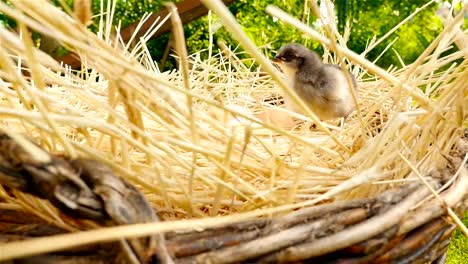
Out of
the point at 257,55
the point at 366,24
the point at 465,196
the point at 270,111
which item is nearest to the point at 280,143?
the point at 270,111

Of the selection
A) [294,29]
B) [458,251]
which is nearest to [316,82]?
[458,251]

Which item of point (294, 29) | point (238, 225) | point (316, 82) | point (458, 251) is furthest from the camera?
point (294, 29)

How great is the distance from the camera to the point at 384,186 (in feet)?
1.83

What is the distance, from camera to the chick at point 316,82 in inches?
41.8

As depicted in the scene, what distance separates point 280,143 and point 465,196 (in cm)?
26

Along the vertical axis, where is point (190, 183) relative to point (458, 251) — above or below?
above

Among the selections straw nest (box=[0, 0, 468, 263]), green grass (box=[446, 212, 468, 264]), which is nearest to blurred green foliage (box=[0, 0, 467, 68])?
green grass (box=[446, 212, 468, 264])

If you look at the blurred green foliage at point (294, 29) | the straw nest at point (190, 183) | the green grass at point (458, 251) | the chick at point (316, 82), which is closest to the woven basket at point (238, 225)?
the straw nest at point (190, 183)

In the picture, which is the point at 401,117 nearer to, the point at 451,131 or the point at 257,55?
the point at 451,131

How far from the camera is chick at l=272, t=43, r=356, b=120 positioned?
1062 mm

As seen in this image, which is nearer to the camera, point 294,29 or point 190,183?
point 190,183

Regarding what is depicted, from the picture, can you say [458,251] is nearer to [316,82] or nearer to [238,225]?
[316,82]

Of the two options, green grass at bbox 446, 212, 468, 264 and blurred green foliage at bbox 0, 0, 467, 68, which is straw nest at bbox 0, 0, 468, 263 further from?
blurred green foliage at bbox 0, 0, 467, 68

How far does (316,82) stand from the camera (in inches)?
43.2
